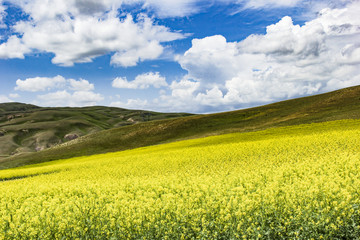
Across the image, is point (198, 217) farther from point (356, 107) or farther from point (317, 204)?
point (356, 107)

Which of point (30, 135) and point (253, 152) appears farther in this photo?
point (30, 135)

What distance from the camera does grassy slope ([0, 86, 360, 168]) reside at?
61213mm

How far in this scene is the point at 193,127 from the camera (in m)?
73.2

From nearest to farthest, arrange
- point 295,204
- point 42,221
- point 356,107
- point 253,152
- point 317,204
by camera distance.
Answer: point 317,204
point 295,204
point 42,221
point 253,152
point 356,107

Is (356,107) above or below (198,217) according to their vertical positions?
above

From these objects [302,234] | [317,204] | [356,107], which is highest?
[356,107]

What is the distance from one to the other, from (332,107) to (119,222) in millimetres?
61787

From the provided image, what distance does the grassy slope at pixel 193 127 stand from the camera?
201 feet

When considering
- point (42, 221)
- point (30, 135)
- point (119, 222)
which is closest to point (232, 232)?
point (119, 222)

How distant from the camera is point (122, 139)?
74062mm

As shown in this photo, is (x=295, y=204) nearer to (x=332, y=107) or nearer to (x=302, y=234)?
(x=302, y=234)

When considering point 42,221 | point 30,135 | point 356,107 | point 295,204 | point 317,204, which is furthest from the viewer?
point 30,135

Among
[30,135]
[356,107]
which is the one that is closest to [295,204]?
[356,107]

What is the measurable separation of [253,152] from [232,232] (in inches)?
722
